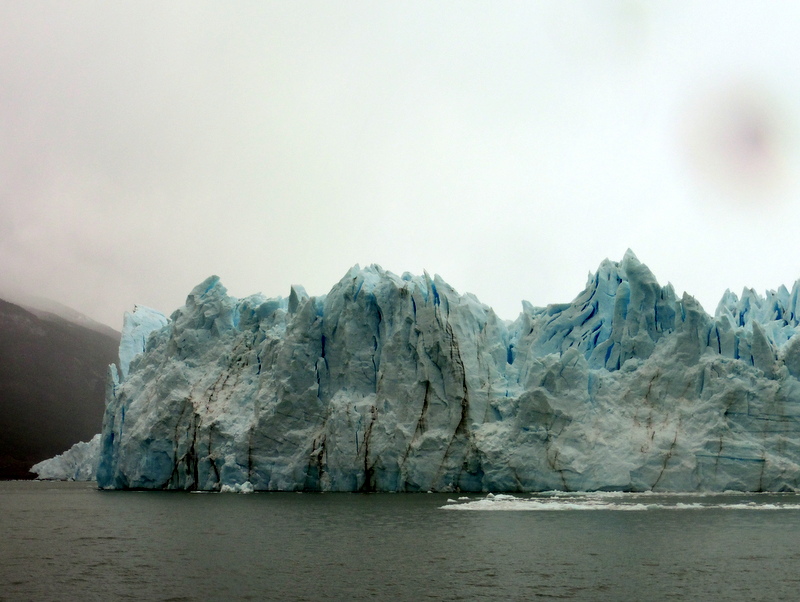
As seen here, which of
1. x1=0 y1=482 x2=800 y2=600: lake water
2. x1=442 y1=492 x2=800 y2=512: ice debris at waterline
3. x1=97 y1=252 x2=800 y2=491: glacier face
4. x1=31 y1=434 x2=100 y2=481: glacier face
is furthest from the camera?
x1=31 y1=434 x2=100 y2=481: glacier face

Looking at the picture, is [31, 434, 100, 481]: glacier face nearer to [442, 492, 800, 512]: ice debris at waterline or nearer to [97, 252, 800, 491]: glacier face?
[97, 252, 800, 491]: glacier face

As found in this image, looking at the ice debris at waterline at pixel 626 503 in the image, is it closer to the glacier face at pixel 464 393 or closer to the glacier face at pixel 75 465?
the glacier face at pixel 464 393

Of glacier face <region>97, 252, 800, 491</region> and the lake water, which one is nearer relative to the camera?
the lake water

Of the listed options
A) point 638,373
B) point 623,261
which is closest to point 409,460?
point 638,373

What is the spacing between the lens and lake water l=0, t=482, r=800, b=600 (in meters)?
11.1

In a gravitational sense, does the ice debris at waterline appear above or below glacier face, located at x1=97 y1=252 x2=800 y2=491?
below

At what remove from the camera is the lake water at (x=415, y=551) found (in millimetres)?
11148

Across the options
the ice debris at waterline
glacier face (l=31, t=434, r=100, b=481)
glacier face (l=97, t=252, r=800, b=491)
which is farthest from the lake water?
glacier face (l=31, t=434, r=100, b=481)

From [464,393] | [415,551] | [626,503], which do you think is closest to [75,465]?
[464,393]

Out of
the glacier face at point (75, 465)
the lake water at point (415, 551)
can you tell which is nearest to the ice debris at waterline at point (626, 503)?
the lake water at point (415, 551)

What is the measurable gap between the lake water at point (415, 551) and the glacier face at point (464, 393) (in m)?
3.46

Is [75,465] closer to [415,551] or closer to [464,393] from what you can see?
[464,393]

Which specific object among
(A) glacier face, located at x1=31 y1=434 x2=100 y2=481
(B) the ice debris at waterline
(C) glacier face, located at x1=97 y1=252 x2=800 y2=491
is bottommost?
(A) glacier face, located at x1=31 y1=434 x2=100 y2=481

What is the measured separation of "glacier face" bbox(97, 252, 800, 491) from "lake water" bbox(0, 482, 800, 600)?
11.4 ft
